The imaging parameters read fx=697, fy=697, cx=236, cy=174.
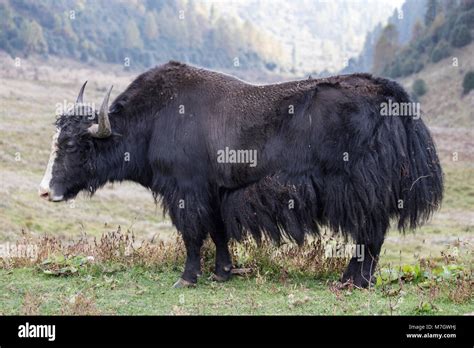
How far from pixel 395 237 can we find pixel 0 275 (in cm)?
1473

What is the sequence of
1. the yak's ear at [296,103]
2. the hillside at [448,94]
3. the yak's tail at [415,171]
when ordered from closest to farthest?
the yak's tail at [415,171] < the yak's ear at [296,103] < the hillside at [448,94]

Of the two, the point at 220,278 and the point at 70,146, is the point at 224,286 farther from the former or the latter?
the point at 70,146

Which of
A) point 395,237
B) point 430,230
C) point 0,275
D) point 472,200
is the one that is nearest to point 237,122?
point 0,275

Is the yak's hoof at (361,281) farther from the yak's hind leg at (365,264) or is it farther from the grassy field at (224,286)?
the grassy field at (224,286)

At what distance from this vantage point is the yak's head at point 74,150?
303 inches

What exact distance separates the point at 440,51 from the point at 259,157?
59443 mm

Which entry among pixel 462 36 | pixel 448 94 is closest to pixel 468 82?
pixel 448 94

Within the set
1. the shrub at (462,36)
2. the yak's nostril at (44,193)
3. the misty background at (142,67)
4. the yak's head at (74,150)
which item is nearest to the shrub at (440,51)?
the misty background at (142,67)

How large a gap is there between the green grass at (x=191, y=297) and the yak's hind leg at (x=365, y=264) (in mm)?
275

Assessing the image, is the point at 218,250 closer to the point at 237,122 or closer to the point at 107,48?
the point at 237,122

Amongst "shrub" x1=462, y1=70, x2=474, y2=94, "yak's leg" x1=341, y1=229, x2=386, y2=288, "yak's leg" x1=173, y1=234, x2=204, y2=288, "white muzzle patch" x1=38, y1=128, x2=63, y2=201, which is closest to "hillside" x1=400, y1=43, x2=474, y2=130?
"shrub" x1=462, y1=70, x2=474, y2=94

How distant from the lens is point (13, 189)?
24.9 m

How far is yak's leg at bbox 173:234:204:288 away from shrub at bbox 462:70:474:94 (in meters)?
46.5

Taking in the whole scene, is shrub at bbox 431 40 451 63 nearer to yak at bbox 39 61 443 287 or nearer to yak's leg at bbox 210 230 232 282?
yak at bbox 39 61 443 287
